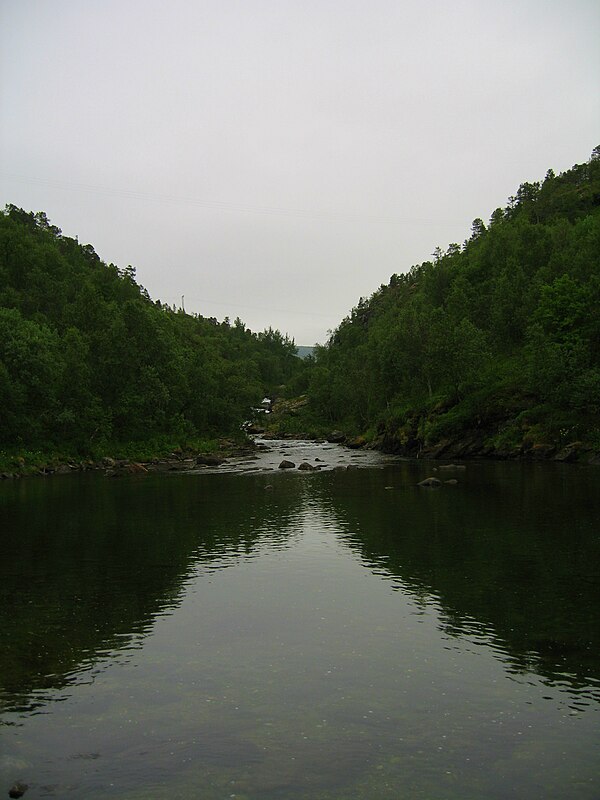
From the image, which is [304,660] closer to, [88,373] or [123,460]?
[123,460]

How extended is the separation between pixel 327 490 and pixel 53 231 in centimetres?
16235

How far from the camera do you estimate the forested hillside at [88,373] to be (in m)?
86.8

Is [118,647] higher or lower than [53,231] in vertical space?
lower

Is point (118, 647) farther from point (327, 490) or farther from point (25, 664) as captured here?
point (327, 490)

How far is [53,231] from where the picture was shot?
189m

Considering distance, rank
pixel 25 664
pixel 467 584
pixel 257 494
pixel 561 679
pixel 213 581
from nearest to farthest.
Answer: pixel 561 679 < pixel 25 664 < pixel 467 584 < pixel 213 581 < pixel 257 494

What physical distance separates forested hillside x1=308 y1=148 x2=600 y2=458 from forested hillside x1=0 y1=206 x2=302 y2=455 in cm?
3217

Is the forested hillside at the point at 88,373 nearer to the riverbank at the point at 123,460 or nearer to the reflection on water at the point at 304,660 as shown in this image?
the riverbank at the point at 123,460

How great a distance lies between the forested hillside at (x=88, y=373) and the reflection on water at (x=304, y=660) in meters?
52.4

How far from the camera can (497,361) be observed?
113 meters

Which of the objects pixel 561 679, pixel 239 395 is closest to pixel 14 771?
pixel 561 679

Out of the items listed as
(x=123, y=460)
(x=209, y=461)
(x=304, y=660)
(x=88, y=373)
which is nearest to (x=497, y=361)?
(x=209, y=461)

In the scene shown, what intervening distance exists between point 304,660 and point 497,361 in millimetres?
101785

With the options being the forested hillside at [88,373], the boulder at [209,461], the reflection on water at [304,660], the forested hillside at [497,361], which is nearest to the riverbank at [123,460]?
the boulder at [209,461]
